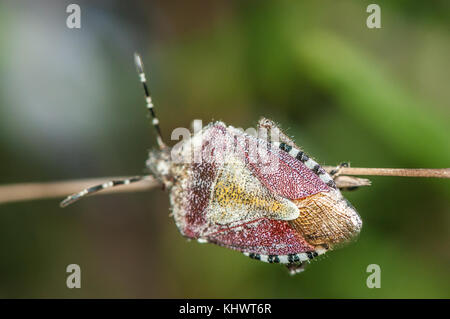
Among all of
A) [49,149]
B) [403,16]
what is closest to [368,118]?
[403,16]

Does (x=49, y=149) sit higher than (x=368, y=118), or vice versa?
(x=49, y=149)

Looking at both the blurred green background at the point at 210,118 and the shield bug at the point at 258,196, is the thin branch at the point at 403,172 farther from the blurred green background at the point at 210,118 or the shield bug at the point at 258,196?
the blurred green background at the point at 210,118

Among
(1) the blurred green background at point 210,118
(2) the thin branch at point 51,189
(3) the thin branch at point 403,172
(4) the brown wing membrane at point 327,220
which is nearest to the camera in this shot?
(3) the thin branch at point 403,172

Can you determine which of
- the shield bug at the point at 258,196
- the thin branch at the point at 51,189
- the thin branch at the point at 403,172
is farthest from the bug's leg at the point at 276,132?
the thin branch at the point at 51,189

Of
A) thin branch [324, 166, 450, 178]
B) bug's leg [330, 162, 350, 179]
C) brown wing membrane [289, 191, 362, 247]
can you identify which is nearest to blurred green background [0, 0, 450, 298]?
thin branch [324, 166, 450, 178]

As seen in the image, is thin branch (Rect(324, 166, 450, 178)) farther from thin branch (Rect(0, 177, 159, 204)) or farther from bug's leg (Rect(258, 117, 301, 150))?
thin branch (Rect(0, 177, 159, 204))

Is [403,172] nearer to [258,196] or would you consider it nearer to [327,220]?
[327,220]
